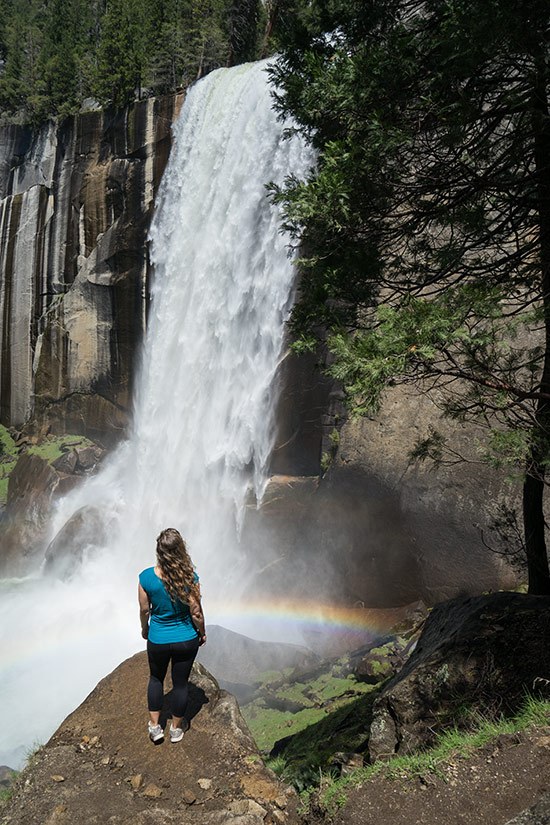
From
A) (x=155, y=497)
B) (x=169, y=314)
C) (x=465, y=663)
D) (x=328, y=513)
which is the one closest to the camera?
(x=465, y=663)

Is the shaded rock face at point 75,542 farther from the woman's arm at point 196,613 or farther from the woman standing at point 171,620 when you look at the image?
the woman's arm at point 196,613

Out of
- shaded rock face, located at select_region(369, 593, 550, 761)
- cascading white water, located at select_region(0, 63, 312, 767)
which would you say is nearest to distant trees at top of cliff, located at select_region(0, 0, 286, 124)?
cascading white water, located at select_region(0, 63, 312, 767)

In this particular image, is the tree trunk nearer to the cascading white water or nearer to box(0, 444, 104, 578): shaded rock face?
the cascading white water

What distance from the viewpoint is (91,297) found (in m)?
27.0

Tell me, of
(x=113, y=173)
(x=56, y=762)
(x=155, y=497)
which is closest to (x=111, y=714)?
(x=56, y=762)

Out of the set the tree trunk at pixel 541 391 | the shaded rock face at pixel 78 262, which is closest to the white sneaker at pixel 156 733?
the tree trunk at pixel 541 391

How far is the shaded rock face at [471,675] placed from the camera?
14.7 ft

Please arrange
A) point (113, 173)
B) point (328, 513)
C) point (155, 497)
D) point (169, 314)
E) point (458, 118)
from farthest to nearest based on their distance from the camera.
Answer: point (113, 173)
point (169, 314)
point (155, 497)
point (328, 513)
point (458, 118)

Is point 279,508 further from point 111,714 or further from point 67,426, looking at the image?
point 67,426

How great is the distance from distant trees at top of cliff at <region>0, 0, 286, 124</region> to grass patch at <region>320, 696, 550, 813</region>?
30.1 m

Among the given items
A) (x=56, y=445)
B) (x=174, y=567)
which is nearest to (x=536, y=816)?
(x=174, y=567)

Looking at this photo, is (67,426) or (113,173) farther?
(67,426)

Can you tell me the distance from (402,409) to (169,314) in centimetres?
1364

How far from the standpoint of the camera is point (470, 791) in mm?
3277
